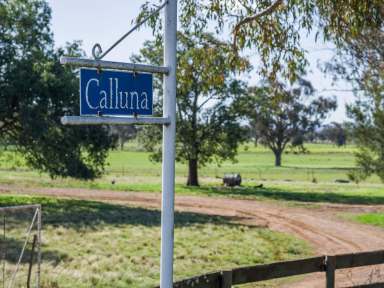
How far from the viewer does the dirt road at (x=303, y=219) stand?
52.1 feet

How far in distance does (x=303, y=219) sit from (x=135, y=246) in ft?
34.1

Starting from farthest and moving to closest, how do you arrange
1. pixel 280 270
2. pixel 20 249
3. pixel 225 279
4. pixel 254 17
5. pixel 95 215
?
1. pixel 95 215
2. pixel 20 249
3. pixel 254 17
4. pixel 280 270
5. pixel 225 279

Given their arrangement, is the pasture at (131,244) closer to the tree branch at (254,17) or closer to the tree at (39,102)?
the tree at (39,102)

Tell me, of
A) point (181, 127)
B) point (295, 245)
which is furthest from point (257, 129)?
point (295, 245)

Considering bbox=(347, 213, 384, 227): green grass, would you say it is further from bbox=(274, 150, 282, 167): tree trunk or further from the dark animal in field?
bbox=(274, 150, 282, 167): tree trunk

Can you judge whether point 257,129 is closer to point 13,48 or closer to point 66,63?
point 13,48

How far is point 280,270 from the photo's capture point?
32.5ft

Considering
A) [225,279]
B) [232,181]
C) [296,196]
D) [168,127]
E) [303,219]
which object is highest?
[168,127]

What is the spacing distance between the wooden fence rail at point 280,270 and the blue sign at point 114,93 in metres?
3.22

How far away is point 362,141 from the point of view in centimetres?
3509

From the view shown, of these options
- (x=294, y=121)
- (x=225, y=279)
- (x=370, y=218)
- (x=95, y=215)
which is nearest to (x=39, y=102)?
(x=95, y=215)

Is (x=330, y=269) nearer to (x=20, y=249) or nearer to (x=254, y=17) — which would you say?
(x=254, y=17)

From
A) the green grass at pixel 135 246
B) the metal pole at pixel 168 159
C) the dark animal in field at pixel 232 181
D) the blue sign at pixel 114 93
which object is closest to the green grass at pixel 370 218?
the green grass at pixel 135 246

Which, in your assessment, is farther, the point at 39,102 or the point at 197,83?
the point at 197,83
